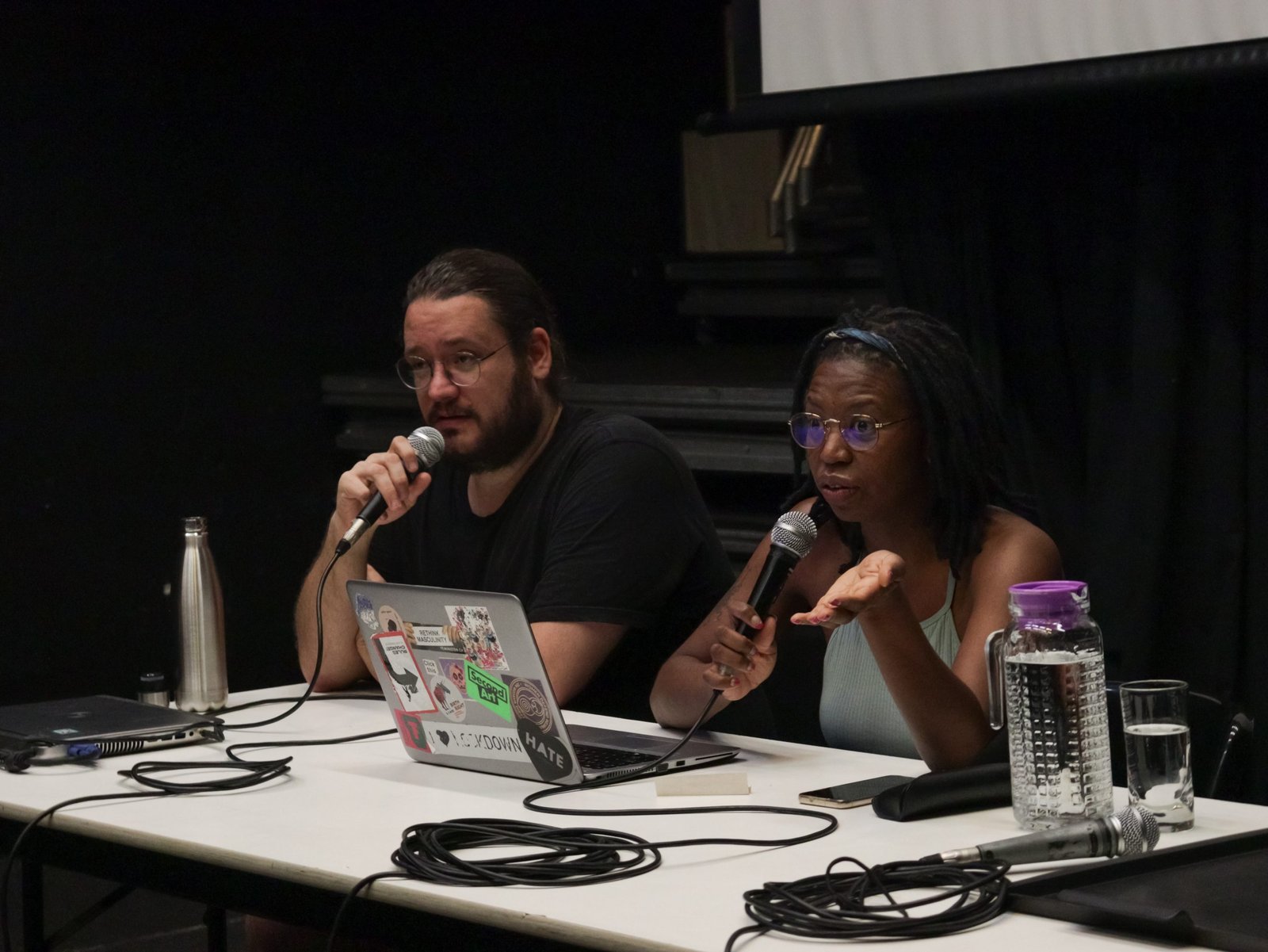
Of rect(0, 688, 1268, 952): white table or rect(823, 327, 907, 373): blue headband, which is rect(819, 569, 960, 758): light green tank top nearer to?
rect(0, 688, 1268, 952): white table

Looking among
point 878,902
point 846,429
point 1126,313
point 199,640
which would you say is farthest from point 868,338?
point 1126,313

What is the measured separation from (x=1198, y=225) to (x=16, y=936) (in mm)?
2486

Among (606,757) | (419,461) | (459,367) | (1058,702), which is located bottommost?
(606,757)

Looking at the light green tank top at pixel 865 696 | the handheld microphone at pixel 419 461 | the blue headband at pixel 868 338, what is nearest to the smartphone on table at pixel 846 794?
the light green tank top at pixel 865 696

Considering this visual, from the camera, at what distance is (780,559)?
1.82m

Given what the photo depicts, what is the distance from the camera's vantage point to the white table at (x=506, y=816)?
1.34m

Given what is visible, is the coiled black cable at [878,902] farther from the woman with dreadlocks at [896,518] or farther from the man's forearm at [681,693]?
the man's forearm at [681,693]

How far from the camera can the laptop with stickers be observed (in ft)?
5.83

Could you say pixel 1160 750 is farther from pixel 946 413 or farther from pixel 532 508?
pixel 532 508

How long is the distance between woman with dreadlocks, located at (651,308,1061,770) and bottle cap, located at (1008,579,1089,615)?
1.04 feet

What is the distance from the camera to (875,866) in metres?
1.41

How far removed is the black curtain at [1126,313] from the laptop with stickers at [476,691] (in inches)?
47.7

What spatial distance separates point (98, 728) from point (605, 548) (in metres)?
0.70

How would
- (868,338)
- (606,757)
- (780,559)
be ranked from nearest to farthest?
(780,559)
(606,757)
(868,338)
